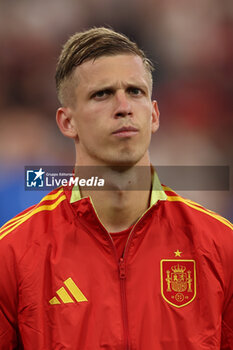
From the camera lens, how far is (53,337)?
1712 mm

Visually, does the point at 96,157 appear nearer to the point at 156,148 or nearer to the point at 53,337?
the point at 53,337

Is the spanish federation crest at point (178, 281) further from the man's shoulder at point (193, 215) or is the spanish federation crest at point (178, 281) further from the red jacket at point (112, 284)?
the man's shoulder at point (193, 215)

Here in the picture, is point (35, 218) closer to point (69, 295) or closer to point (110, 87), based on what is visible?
point (69, 295)

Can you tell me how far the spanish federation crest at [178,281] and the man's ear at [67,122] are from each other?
2.03 feet

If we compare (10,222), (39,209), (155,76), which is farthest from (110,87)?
(155,76)

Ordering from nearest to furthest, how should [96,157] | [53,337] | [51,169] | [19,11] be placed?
[53,337] < [96,157] < [51,169] < [19,11]

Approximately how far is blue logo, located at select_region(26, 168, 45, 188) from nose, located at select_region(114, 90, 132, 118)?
50.5 inches

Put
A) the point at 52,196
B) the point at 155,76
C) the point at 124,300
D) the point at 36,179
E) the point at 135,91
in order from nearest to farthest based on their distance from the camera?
the point at 124,300, the point at 135,91, the point at 52,196, the point at 36,179, the point at 155,76

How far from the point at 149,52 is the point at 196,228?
2265 millimetres

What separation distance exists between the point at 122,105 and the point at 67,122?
1.05 feet

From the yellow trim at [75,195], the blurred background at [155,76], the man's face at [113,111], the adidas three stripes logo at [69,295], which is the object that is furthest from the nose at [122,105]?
the blurred background at [155,76]

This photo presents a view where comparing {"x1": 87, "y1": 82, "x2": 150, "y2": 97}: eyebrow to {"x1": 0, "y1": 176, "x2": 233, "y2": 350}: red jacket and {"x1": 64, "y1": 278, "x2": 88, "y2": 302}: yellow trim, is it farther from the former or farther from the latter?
{"x1": 64, "y1": 278, "x2": 88, "y2": 302}: yellow trim

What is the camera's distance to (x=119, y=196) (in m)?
1.85

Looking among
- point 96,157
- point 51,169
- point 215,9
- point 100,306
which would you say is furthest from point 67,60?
point 215,9
